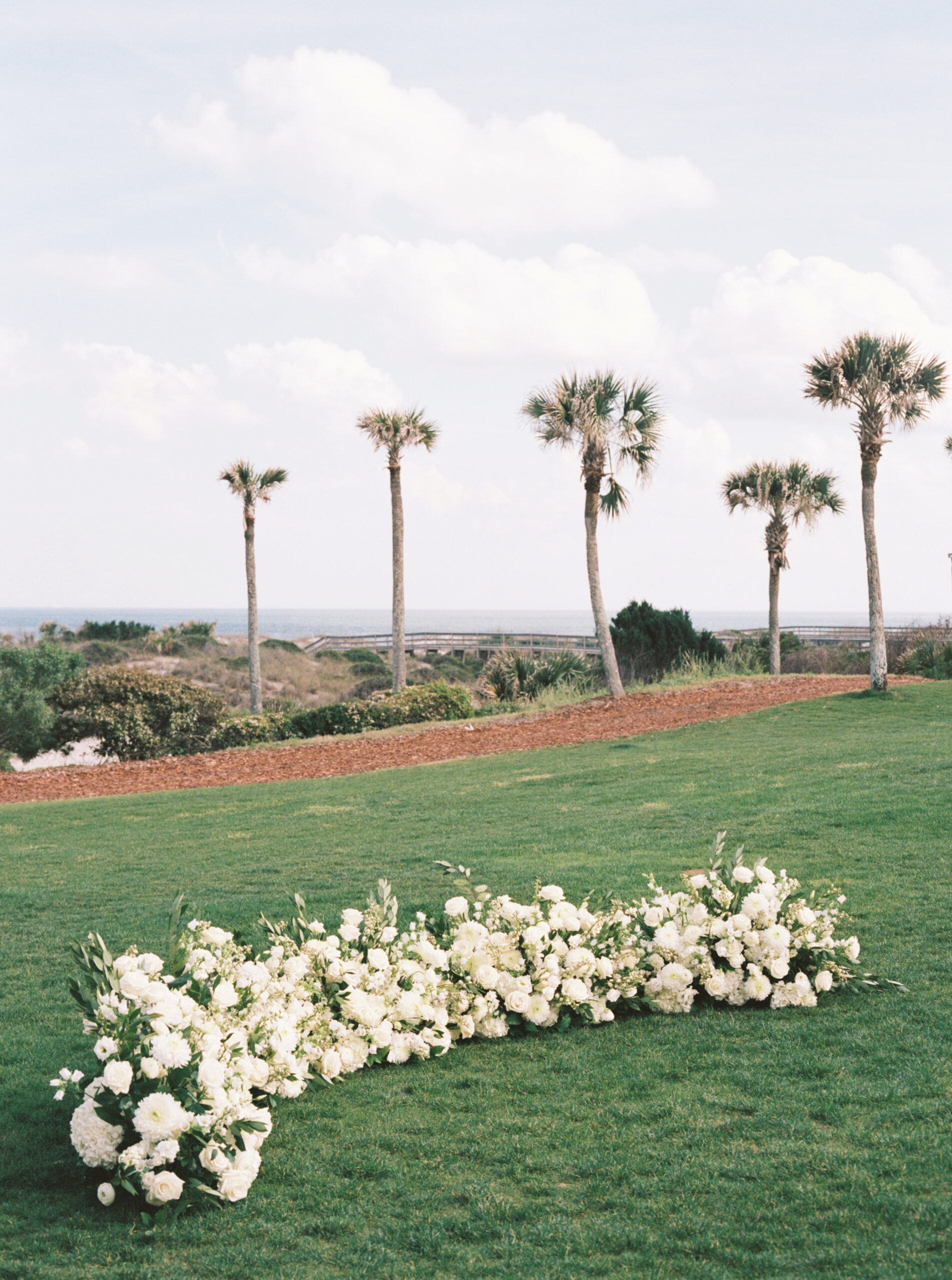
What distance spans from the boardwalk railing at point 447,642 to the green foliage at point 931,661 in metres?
13.2

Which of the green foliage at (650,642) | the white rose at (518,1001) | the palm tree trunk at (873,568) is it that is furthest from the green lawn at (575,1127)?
the green foliage at (650,642)

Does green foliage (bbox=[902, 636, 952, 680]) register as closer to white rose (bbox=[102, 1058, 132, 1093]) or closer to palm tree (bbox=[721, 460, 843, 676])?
palm tree (bbox=[721, 460, 843, 676])

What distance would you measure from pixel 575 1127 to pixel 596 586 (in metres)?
18.0

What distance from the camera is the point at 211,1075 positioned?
2.90m

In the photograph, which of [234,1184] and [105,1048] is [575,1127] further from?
[105,1048]

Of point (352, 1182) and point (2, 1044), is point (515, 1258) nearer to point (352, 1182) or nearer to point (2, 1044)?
point (352, 1182)

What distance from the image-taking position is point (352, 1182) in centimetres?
305

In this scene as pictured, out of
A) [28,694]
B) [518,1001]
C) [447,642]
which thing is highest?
[447,642]

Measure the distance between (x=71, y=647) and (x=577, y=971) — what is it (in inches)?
1413

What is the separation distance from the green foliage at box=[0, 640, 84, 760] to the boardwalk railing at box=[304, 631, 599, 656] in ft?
58.7

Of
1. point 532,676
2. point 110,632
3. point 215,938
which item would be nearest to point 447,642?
point 110,632

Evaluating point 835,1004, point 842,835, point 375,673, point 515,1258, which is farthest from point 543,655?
point 515,1258

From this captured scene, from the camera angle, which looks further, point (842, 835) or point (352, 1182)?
point (842, 835)

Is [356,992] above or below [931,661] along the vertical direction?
below
